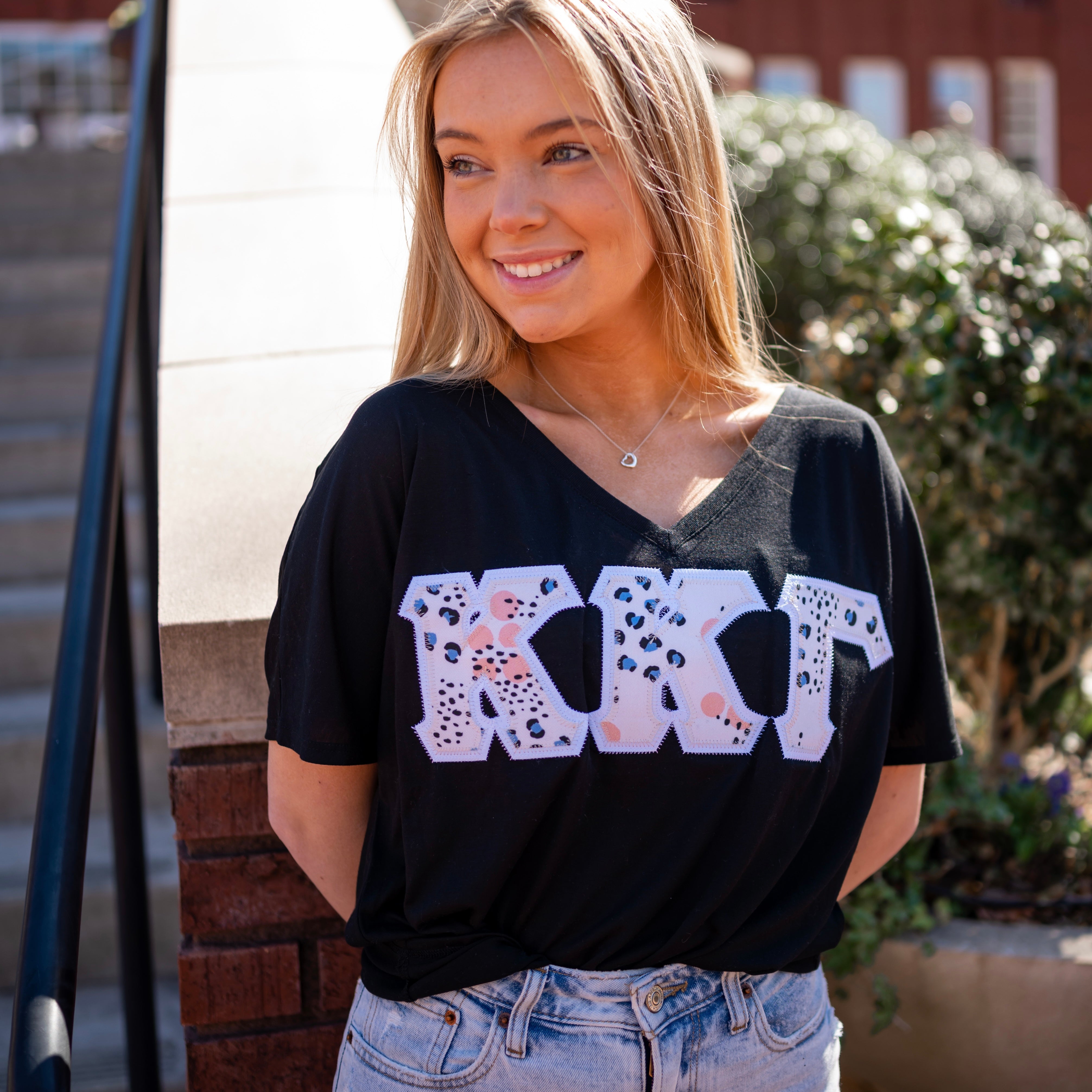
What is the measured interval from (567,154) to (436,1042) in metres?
1.10

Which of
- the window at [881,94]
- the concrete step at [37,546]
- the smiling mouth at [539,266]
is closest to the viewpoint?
the smiling mouth at [539,266]

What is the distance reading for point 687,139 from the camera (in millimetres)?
1588

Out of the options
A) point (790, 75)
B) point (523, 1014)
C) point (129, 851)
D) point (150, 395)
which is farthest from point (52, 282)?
point (790, 75)

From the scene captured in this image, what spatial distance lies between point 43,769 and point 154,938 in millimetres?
1522

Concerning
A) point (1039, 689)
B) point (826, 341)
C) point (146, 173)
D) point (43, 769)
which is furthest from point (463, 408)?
point (1039, 689)

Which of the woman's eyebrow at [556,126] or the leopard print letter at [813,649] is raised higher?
the woman's eyebrow at [556,126]

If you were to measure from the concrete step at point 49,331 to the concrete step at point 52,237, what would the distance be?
2.49 ft

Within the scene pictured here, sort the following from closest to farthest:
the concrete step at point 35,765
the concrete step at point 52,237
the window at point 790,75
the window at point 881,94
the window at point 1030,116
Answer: the concrete step at point 35,765 → the concrete step at point 52,237 → the window at point 790,75 → the window at point 881,94 → the window at point 1030,116

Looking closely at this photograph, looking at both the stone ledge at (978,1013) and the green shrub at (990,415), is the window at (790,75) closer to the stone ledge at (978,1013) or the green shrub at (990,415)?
the green shrub at (990,415)

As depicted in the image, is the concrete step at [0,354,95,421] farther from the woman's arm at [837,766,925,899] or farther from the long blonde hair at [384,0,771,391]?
the woman's arm at [837,766,925,899]

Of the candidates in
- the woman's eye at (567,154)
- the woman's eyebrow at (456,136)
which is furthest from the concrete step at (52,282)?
the woman's eye at (567,154)

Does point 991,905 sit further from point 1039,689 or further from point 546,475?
point 546,475

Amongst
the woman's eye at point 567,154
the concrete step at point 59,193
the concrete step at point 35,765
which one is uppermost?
the concrete step at point 59,193

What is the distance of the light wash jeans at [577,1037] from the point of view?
133 centimetres
